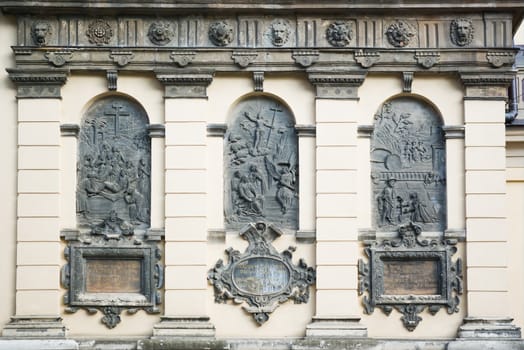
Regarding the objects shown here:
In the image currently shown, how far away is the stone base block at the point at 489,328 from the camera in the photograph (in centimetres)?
1927

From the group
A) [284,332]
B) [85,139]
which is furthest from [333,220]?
[85,139]

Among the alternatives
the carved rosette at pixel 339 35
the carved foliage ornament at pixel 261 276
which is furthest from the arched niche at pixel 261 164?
the carved rosette at pixel 339 35

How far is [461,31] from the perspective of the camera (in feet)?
64.8

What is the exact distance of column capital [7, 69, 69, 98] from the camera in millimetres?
19609

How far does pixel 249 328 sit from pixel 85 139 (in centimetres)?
463

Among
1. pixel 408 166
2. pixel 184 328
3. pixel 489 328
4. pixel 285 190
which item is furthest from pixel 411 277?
pixel 184 328

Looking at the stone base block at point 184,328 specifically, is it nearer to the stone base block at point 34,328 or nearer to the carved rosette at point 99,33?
the stone base block at point 34,328

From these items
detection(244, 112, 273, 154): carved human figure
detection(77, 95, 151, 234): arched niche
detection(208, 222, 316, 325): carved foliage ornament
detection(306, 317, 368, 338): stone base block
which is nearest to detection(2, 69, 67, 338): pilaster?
detection(77, 95, 151, 234): arched niche

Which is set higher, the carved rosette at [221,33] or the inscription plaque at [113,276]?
the carved rosette at [221,33]

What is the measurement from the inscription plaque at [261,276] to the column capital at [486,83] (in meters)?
4.73

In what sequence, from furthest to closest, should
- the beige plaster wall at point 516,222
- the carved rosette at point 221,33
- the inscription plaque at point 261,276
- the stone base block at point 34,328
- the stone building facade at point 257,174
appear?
1. the beige plaster wall at point 516,222
2. the carved rosette at point 221,33
3. the inscription plaque at point 261,276
4. the stone building facade at point 257,174
5. the stone base block at point 34,328

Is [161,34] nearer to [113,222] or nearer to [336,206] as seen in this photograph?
[113,222]

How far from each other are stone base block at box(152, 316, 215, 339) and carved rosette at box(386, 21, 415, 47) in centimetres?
616

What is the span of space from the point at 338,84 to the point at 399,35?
4.78ft
